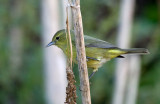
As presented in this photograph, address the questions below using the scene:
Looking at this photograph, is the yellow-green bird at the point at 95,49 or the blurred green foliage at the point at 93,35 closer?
the yellow-green bird at the point at 95,49

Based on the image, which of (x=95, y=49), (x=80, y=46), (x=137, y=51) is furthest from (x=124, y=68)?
(x=80, y=46)

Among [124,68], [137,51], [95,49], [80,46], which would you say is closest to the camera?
[80,46]

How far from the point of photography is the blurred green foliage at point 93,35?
18.5 ft

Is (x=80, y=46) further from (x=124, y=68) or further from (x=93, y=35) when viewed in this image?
(x=93, y=35)

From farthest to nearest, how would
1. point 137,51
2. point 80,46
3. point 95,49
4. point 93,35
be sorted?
point 93,35
point 95,49
point 137,51
point 80,46

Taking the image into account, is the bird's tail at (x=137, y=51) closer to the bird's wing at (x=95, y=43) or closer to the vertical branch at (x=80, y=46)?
the bird's wing at (x=95, y=43)

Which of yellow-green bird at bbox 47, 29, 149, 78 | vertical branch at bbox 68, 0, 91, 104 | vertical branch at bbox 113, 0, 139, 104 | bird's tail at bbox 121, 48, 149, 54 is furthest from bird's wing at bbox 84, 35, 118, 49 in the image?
vertical branch at bbox 68, 0, 91, 104

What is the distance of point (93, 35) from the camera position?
5.73 metres

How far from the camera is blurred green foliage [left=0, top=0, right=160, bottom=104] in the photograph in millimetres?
5625

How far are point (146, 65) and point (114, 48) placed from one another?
1.93 m

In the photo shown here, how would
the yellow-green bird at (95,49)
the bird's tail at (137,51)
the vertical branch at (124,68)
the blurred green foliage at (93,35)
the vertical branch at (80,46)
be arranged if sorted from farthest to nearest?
the blurred green foliage at (93,35) → the vertical branch at (124,68) → the yellow-green bird at (95,49) → the bird's tail at (137,51) → the vertical branch at (80,46)

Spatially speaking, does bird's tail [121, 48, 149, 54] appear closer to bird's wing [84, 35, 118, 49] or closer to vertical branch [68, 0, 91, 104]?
bird's wing [84, 35, 118, 49]

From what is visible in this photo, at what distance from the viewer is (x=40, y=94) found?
19.1 feet

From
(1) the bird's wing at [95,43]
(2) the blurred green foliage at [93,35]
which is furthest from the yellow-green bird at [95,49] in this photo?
(2) the blurred green foliage at [93,35]
